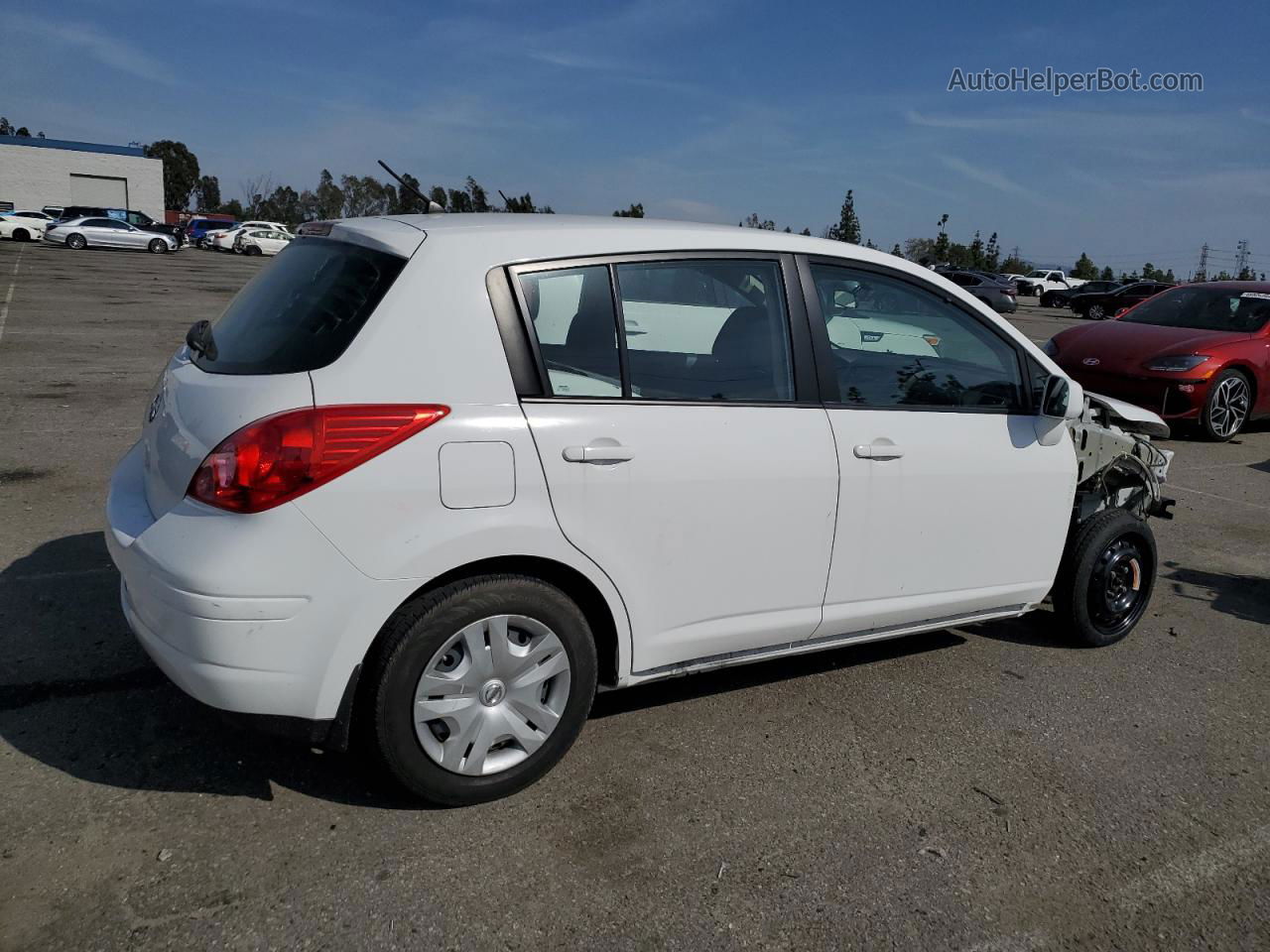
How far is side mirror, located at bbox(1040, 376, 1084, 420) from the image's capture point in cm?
395

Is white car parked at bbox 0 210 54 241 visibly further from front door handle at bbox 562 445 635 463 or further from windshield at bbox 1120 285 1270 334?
front door handle at bbox 562 445 635 463

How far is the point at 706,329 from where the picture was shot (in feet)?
11.6

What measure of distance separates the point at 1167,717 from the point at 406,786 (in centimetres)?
292

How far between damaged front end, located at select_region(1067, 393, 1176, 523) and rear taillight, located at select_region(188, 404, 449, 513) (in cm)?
307

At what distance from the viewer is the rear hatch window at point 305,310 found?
2.88 metres

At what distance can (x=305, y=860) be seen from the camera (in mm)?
2777

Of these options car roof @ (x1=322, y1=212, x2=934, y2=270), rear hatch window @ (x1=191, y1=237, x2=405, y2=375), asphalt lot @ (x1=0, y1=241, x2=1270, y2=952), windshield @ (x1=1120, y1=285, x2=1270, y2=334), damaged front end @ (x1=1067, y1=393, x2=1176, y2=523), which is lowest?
asphalt lot @ (x1=0, y1=241, x2=1270, y2=952)

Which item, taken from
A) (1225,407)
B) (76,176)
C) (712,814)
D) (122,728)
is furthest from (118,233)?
(712,814)

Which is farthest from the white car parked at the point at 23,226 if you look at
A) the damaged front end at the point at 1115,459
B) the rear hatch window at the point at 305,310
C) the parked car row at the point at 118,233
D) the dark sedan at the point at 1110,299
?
the damaged front end at the point at 1115,459

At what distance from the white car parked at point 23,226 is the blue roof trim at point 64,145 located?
105 ft

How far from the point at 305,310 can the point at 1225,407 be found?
391 inches

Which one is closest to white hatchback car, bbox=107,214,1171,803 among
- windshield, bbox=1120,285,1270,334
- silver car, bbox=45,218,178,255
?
windshield, bbox=1120,285,1270,334

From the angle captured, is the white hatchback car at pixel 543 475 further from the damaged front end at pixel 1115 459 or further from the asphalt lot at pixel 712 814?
the damaged front end at pixel 1115 459

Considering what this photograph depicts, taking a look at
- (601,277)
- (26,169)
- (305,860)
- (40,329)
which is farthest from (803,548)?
(26,169)
